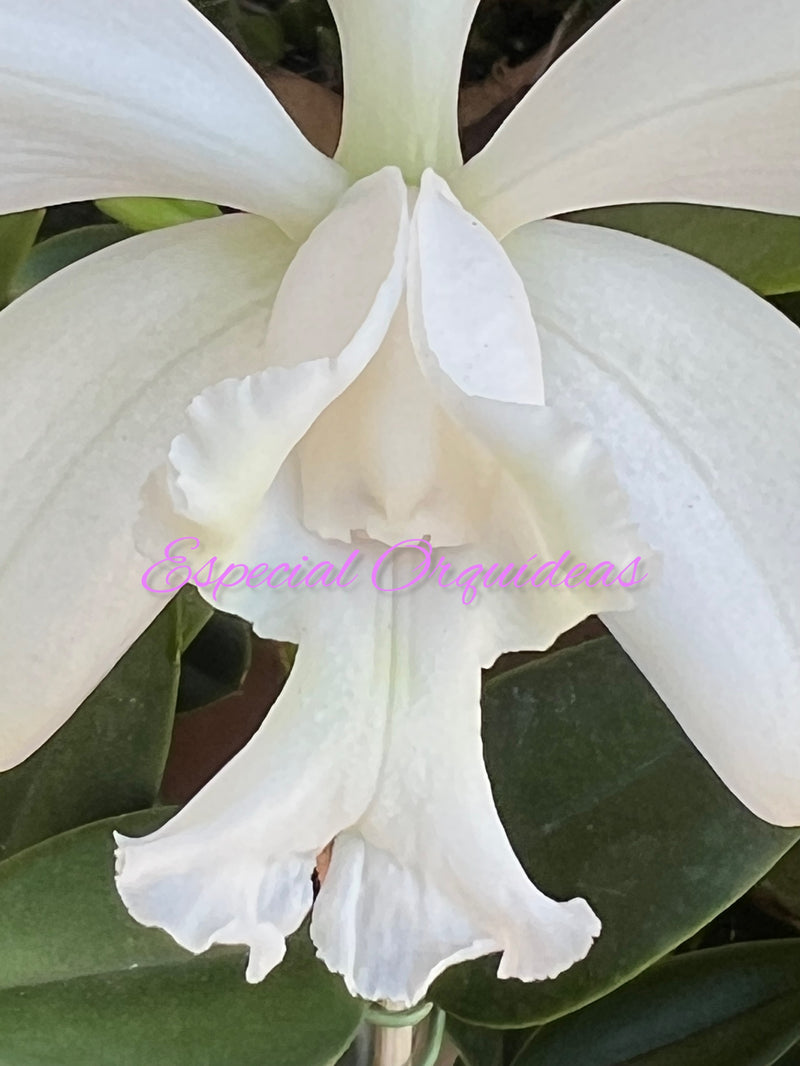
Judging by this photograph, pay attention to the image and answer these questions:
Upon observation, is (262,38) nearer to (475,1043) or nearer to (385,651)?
(385,651)

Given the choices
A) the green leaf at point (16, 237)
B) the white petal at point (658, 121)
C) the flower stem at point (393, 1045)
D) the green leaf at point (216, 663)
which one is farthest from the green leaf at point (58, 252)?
the flower stem at point (393, 1045)

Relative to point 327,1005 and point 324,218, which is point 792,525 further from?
point 327,1005

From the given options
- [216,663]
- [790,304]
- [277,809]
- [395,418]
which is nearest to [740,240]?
[790,304]

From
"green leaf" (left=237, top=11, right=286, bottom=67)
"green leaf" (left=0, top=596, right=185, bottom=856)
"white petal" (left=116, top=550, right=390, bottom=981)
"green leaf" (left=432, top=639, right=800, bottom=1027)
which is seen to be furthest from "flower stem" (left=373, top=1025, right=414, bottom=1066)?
"green leaf" (left=237, top=11, right=286, bottom=67)

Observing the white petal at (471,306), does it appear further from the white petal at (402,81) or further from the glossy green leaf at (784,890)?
the glossy green leaf at (784,890)

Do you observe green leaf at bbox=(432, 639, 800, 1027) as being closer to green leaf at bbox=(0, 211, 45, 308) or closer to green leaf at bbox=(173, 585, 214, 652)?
green leaf at bbox=(173, 585, 214, 652)
